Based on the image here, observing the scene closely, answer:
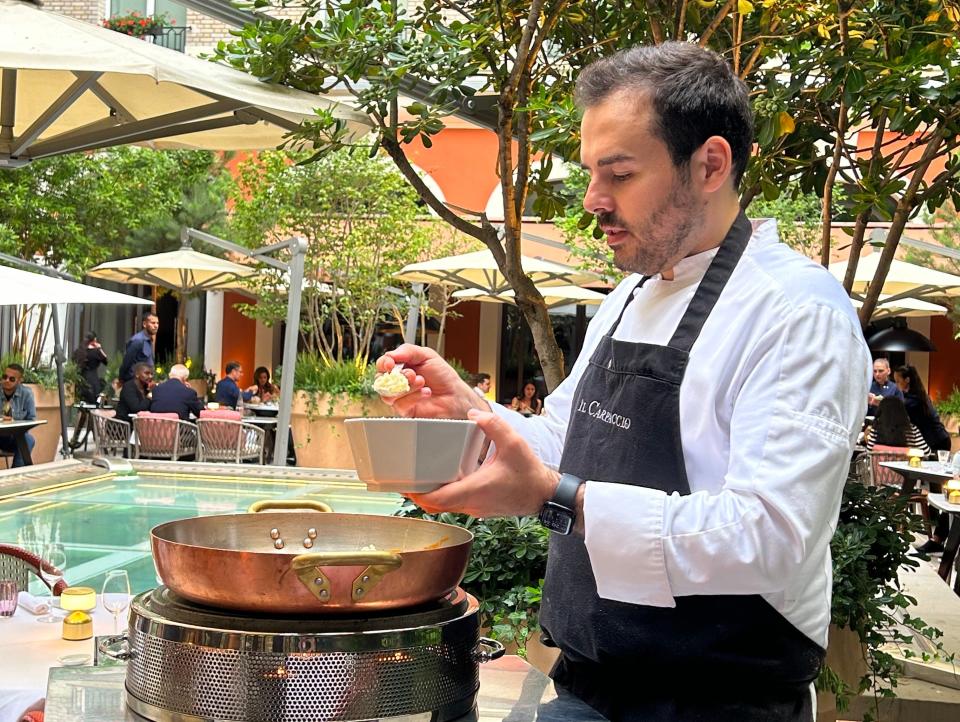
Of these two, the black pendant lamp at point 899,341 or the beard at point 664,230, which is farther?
the black pendant lamp at point 899,341

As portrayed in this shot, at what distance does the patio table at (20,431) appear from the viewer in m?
9.78

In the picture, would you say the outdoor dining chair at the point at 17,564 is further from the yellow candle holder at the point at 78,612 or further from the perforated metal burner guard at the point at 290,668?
the perforated metal burner guard at the point at 290,668

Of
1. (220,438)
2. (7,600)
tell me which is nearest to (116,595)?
(7,600)

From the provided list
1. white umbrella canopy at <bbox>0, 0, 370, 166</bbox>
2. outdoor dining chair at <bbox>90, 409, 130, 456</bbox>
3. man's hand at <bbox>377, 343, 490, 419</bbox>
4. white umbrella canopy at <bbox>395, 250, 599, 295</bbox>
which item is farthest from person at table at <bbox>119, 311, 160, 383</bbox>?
man's hand at <bbox>377, 343, 490, 419</bbox>

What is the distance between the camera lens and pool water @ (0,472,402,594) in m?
4.25

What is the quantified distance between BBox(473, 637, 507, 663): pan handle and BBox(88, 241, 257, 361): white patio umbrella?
44.1 ft

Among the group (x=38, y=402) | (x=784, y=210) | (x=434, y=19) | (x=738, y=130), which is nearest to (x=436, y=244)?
(x=784, y=210)

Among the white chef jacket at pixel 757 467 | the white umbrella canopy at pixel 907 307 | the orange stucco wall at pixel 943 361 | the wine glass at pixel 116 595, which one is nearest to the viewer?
the white chef jacket at pixel 757 467

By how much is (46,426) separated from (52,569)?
30.6 feet

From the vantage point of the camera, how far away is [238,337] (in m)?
26.2

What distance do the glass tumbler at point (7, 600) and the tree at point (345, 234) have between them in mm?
11876

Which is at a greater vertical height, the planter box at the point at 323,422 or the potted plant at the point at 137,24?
the potted plant at the point at 137,24

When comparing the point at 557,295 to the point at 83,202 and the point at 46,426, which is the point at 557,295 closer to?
the point at 46,426

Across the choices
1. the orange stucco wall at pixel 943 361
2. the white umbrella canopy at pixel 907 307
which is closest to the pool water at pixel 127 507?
the white umbrella canopy at pixel 907 307
